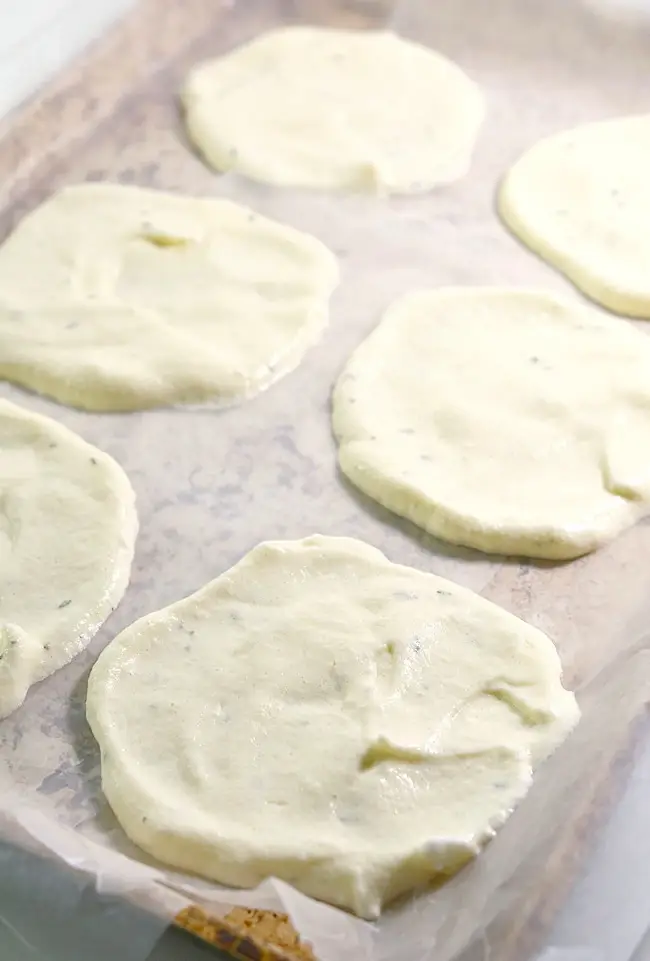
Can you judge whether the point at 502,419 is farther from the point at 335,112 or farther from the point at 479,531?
the point at 335,112

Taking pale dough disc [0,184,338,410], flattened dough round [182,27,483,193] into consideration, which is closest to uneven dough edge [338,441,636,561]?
pale dough disc [0,184,338,410]

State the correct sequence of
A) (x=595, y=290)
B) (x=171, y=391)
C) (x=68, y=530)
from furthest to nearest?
(x=595, y=290), (x=171, y=391), (x=68, y=530)

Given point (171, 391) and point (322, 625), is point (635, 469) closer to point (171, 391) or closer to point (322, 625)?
point (322, 625)

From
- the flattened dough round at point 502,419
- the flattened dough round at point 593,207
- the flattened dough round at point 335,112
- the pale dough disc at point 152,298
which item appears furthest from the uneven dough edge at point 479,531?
the flattened dough round at point 335,112

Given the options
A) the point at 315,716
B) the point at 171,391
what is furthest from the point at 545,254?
the point at 315,716

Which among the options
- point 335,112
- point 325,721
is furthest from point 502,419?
point 335,112

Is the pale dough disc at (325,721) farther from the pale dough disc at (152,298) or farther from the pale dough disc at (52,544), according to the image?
the pale dough disc at (152,298)
